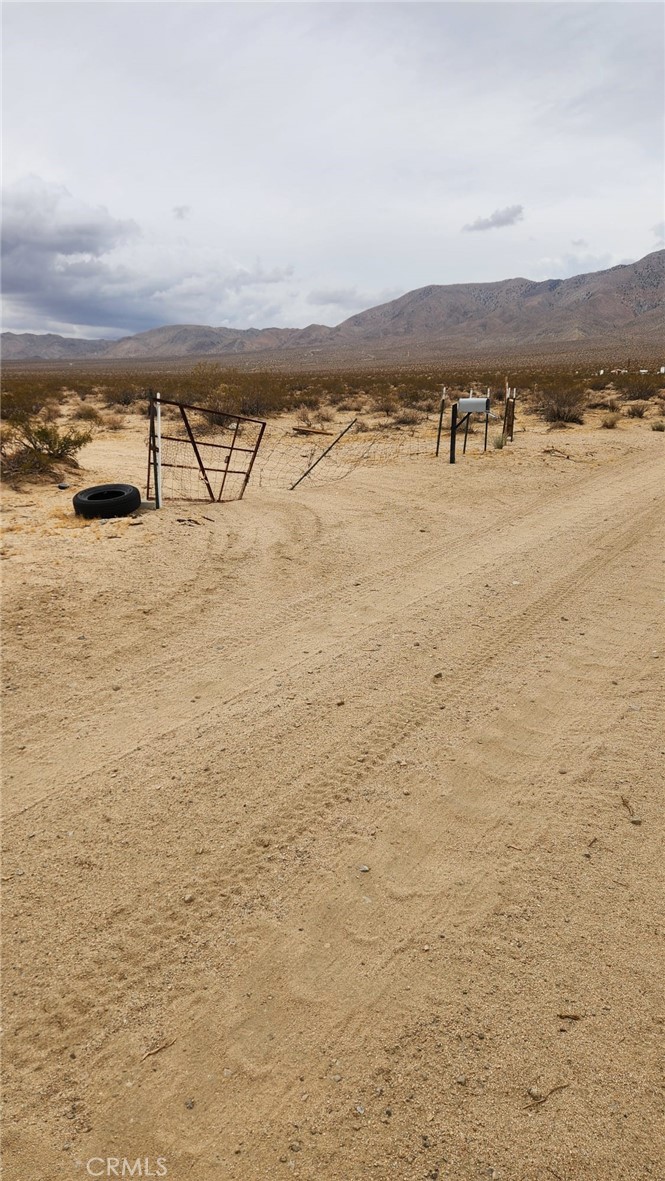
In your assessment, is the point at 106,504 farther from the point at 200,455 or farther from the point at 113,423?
the point at 113,423

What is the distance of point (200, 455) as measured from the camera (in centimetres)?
1518

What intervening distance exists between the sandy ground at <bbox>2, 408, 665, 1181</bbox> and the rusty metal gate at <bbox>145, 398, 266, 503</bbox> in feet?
11.9

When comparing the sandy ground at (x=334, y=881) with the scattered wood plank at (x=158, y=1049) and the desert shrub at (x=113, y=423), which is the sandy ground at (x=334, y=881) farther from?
the desert shrub at (x=113, y=423)

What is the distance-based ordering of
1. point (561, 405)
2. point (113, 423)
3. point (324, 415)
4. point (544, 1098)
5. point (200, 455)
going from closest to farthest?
point (544, 1098) < point (200, 455) < point (113, 423) < point (561, 405) < point (324, 415)

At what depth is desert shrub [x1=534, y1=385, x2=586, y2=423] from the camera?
20.7 meters

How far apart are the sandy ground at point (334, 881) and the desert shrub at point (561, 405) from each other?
15472 mm

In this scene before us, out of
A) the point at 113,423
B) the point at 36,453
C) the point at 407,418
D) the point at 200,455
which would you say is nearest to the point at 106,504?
the point at 36,453

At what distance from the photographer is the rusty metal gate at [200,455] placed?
9.73m

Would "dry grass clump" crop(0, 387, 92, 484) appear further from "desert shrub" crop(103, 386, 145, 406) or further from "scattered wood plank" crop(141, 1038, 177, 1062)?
"desert shrub" crop(103, 386, 145, 406)

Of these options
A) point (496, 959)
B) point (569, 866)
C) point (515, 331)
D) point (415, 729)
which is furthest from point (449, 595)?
point (515, 331)

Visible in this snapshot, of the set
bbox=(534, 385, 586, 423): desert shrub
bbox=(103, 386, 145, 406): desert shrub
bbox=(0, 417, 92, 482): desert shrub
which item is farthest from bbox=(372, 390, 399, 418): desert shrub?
bbox=(0, 417, 92, 482): desert shrub

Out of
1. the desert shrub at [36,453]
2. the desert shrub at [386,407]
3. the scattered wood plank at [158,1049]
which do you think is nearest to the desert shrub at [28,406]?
the desert shrub at [36,453]

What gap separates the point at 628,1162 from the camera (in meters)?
2.12

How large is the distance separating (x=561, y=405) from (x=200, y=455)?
13.0 meters
